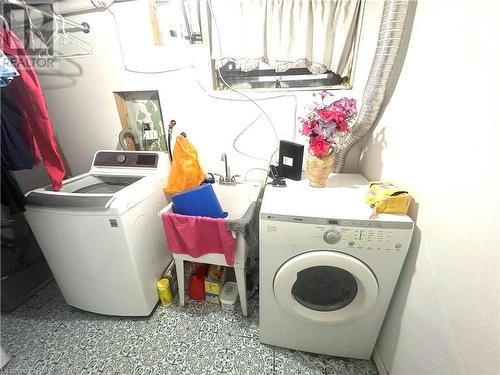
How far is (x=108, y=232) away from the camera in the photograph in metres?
1.15

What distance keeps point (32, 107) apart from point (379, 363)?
7.57 feet

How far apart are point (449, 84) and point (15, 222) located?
2853 millimetres

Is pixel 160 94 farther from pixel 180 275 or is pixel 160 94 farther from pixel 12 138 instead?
pixel 180 275

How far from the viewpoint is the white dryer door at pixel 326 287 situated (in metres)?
0.93

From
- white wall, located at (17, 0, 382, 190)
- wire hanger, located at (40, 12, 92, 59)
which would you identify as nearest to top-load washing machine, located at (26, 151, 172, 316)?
white wall, located at (17, 0, 382, 190)

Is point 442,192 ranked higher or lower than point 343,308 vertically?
higher

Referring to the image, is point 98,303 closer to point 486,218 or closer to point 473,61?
point 486,218

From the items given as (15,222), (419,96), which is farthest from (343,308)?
(15,222)

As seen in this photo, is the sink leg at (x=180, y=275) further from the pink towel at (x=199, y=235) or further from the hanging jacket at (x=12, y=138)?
the hanging jacket at (x=12, y=138)

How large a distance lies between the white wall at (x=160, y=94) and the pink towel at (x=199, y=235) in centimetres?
64

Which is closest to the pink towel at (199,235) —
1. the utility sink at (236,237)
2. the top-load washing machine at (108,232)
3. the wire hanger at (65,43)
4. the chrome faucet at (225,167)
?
the utility sink at (236,237)

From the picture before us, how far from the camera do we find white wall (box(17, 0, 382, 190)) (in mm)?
1408

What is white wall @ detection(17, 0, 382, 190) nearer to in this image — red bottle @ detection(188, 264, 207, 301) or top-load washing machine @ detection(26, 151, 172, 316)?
top-load washing machine @ detection(26, 151, 172, 316)

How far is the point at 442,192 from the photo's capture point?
0.77m
